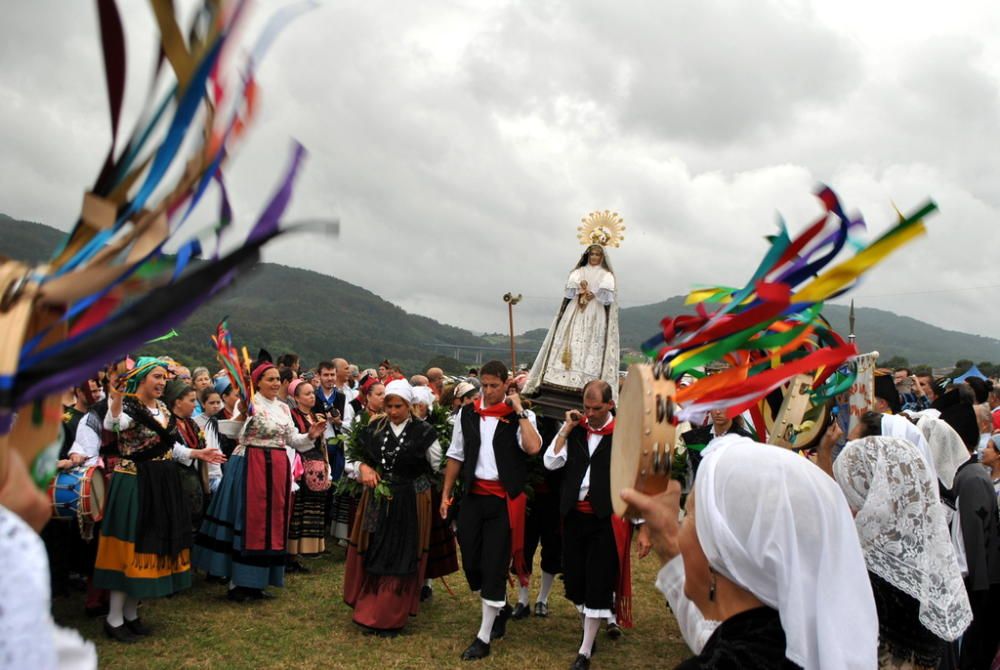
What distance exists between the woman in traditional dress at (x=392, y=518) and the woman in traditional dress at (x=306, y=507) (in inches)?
60.1

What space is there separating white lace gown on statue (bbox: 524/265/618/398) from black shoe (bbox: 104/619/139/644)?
208 inches

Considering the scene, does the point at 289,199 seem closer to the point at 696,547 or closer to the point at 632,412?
the point at 632,412

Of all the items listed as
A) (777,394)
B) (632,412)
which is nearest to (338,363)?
(777,394)

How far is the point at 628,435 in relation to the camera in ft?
7.55

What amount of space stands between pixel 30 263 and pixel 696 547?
171 cm

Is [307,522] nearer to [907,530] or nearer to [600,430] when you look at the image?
[600,430]

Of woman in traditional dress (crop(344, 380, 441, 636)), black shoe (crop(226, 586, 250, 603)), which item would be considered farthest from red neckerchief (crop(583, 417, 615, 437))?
black shoe (crop(226, 586, 250, 603))

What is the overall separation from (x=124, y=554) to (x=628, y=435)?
15.9 feet

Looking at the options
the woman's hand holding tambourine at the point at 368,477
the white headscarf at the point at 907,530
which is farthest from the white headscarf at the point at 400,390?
the white headscarf at the point at 907,530

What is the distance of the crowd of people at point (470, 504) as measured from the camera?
3.10 metres

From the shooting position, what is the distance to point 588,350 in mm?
9812

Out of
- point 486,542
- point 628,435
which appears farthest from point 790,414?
point 486,542

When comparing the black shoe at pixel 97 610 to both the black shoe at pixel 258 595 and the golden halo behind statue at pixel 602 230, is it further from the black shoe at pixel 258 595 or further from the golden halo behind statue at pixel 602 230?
the golden halo behind statue at pixel 602 230

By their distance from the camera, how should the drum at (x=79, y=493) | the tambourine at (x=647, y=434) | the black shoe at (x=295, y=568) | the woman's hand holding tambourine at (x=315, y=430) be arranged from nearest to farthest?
the tambourine at (x=647, y=434), the drum at (x=79, y=493), the woman's hand holding tambourine at (x=315, y=430), the black shoe at (x=295, y=568)
